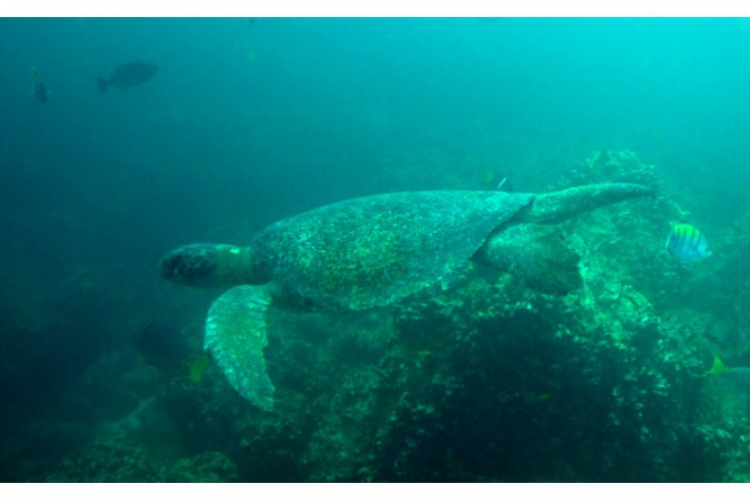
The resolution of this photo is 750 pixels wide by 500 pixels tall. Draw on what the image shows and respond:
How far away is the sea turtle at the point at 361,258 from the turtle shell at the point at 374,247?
1 cm

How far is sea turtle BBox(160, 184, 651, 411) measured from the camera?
432 centimetres

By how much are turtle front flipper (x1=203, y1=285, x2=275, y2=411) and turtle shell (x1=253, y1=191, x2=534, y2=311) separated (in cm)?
41

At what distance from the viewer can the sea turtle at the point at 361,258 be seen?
4320 mm

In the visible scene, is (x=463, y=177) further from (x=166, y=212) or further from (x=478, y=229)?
(x=166, y=212)

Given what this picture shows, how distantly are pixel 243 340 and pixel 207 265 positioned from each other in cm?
170

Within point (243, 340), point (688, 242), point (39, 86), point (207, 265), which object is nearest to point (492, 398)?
point (243, 340)

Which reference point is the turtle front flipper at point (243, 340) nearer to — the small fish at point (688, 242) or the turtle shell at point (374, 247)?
the turtle shell at point (374, 247)

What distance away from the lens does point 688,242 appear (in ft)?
17.0

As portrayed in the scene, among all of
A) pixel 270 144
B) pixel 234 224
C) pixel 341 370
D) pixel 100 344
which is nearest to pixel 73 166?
pixel 270 144

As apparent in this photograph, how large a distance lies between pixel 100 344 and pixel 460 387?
44.1 feet

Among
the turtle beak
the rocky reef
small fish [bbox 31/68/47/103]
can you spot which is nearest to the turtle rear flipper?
the rocky reef

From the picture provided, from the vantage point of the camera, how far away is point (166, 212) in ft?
65.0

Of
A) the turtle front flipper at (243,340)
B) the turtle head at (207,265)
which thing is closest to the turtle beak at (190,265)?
the turtle head at (207,265)

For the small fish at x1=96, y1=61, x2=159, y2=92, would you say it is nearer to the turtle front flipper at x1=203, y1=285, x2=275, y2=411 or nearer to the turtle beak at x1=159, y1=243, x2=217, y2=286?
the turtle beak at x1=159, y1=243, x2=217, y2=286
